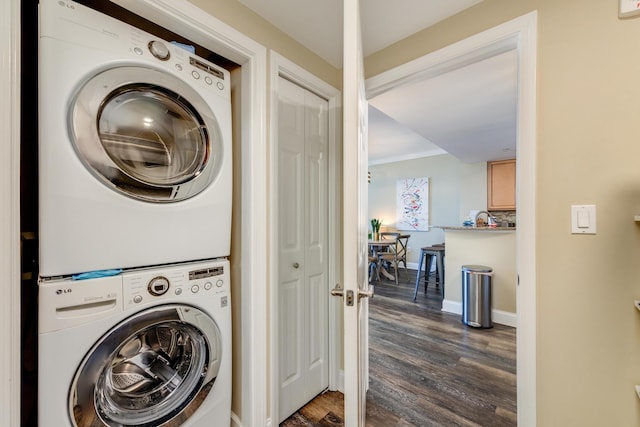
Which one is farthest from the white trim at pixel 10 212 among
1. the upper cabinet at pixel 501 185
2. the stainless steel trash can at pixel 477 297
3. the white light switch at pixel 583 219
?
the upper cabinet at pixel 501 185

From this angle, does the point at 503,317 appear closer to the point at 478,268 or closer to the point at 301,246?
the point at 478,268

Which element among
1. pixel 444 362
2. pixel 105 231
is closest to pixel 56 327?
pixel 105 231

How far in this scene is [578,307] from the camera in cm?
105

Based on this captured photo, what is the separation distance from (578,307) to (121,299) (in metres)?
1.80

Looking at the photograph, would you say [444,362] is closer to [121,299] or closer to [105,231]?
[121,299]

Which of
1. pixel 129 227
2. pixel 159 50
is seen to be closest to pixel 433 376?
pixel 129 227

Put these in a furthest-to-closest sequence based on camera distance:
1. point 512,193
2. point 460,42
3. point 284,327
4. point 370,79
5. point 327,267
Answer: point 512,193
point 327,267
point 370,79
point 284,327
point 460,42

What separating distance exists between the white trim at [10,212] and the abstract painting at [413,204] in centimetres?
588

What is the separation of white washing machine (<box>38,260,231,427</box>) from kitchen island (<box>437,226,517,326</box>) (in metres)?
2.99

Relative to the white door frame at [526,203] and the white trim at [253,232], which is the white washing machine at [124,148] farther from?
the white door frame at [526,203]

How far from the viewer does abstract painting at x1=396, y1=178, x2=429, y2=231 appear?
5.68 metres

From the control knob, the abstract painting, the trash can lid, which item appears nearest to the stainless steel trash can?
the trash can lid

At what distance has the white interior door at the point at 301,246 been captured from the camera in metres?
1.53

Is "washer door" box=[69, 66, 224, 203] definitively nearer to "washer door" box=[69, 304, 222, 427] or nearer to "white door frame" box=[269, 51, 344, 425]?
"white door frame" box=[269, 51, 344, 425]
